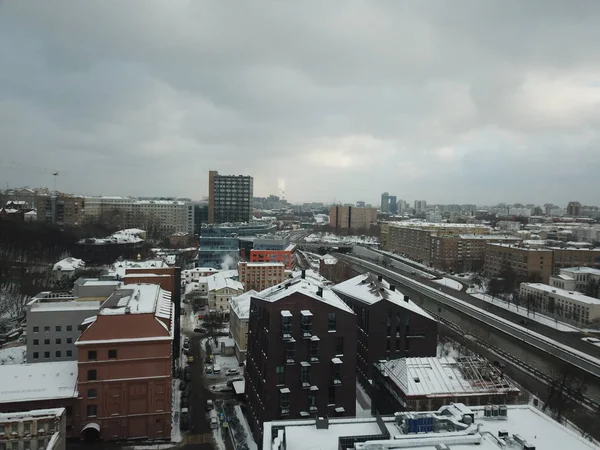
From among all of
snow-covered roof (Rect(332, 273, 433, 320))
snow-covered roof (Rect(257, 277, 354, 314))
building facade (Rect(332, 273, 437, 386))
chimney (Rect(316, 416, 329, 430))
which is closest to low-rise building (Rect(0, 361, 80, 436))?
snow-covered roof (Rect(257, 277, 354, 314))

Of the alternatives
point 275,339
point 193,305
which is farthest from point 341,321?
point 193,305

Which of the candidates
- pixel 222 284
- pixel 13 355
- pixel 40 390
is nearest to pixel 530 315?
pixel 222 284

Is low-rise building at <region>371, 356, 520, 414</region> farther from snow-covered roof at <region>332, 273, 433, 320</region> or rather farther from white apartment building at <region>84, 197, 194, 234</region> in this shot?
white apartment building at <region>84, 197, 194, 234</region>

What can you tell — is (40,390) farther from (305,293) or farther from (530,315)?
(530,315)

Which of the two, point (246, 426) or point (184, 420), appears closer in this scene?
point (184, 420)

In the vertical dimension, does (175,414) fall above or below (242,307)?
below
